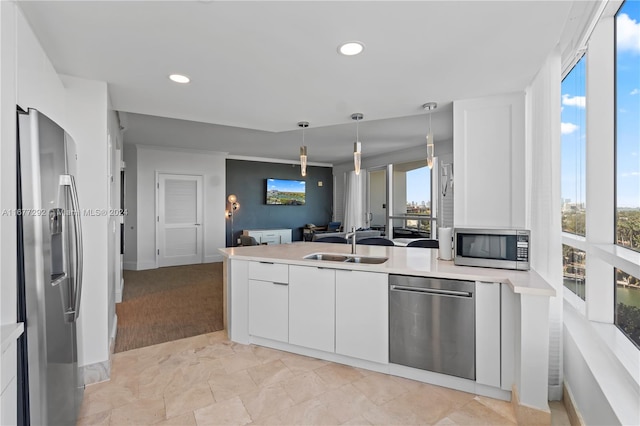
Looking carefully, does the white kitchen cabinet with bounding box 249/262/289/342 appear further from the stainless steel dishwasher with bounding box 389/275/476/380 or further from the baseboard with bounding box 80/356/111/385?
the baseboard with bounding box 80/356/111/385

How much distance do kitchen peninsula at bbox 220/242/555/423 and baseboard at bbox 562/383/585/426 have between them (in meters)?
0.15

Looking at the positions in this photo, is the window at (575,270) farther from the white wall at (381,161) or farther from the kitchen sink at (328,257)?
the white wall at (381,161)

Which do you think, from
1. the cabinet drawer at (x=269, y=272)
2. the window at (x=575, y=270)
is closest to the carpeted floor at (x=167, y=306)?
the cabinet drawer at (x=269, y=272)

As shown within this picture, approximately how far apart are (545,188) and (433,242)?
1.87 meters

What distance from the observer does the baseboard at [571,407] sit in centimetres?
182

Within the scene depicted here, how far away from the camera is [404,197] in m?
7.00

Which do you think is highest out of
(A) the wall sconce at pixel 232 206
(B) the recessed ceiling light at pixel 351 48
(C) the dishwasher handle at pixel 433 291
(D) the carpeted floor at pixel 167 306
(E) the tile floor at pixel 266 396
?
(B) the recessed ceiling light at pixel 351 48

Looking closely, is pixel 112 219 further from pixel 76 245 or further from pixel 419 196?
pixel 419 196

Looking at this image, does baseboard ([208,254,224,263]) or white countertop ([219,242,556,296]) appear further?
baseboard ([208,254,224,263])

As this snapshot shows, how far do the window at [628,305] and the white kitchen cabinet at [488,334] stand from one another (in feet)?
2.05

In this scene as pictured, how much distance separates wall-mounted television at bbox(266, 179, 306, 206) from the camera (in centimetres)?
831

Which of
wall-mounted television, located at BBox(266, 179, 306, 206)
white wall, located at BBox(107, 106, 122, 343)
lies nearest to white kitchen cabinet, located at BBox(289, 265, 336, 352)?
white wall, located at BBox(107, 106, 122, 343)

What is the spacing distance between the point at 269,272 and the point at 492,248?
1860 millimetres

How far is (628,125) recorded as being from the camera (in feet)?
5.77
